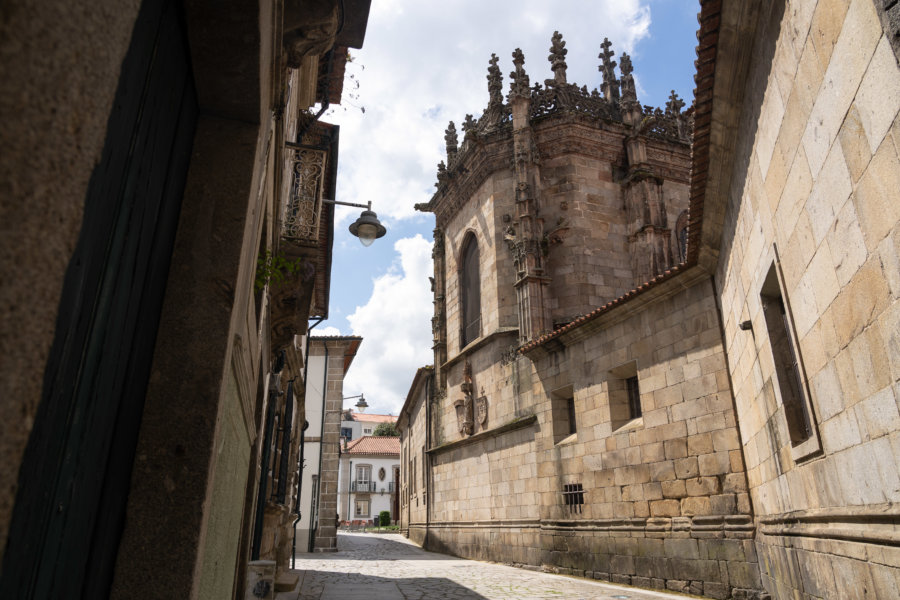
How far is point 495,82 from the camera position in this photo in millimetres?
20234

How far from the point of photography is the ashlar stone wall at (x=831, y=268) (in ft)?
10.7

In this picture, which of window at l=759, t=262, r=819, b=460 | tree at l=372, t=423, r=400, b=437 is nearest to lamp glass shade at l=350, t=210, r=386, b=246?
window at l=759, t=262, r=819, b=460

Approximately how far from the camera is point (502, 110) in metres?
19.6

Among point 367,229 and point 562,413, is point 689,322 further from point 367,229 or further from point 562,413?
point 367,229

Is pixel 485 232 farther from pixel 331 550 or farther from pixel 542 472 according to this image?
pixel 331 550

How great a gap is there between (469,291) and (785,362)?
1433cm

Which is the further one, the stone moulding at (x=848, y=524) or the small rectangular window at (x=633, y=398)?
the small rectangular window at (x=633, y=398)

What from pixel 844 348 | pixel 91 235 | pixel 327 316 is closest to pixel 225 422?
pixel 91 235

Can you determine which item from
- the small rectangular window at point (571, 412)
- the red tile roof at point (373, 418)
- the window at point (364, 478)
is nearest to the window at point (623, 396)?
the small rectangular window at point (571, 412)

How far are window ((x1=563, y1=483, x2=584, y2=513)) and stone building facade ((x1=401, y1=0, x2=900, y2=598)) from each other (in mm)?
49

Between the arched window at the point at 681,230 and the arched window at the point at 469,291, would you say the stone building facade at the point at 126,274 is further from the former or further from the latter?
the arched window at the point at 681,230

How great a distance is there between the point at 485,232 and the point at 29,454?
689 inches

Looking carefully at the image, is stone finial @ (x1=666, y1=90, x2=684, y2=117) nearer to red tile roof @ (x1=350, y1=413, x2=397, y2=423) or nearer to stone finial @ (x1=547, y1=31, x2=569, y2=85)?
stone finial @ (x1=547, y1=31, x2=569, y2=85)

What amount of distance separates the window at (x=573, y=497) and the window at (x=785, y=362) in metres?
6.76
